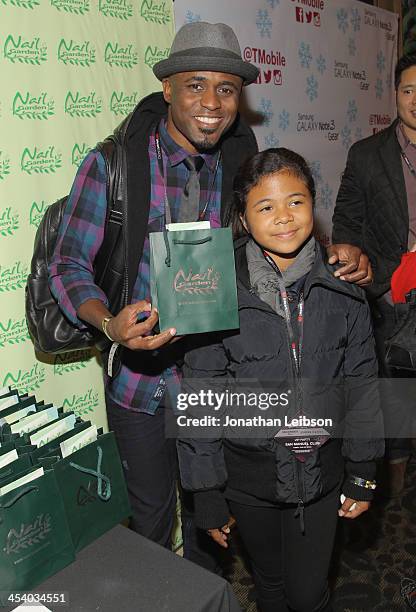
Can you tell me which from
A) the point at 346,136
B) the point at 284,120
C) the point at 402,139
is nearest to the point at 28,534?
the point at 402,139

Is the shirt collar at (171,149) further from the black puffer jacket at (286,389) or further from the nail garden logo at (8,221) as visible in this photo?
the nail garden logo at (8,221)

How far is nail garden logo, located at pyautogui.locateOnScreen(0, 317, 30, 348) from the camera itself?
212cm

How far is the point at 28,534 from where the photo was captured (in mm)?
1377

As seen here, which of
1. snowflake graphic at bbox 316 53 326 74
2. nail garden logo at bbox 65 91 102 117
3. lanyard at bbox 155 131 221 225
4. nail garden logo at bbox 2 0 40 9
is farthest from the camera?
snowflake graphic at bbox 316 53 326 74

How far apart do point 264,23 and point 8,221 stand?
1936 millimetres

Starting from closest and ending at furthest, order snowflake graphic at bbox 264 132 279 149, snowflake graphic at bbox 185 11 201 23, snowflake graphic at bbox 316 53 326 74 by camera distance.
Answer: snowflake graphic at bbox 185 11 201 23 → snowflake graphic at bbox 264 132 279 149 → snowflake graphic at bbox 316 53 326 74

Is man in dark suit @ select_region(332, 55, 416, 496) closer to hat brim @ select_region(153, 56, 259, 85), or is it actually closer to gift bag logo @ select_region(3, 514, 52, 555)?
hat brim @ select_region(153, 56, 259, 85)

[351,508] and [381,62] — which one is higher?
[381,62]

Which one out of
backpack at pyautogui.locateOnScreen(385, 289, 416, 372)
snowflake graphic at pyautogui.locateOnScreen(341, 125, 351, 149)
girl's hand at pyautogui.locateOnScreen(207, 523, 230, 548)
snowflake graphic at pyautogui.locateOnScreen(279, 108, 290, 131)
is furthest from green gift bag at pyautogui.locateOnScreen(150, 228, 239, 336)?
snowflake graphic at pyautogui.locateOnScreen(341, 125, 351, 149)

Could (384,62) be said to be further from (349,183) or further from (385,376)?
(385,376)

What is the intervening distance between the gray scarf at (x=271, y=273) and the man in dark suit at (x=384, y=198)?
811mm

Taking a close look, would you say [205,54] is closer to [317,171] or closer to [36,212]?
[36,212]

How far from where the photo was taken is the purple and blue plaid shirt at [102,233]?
1.73m

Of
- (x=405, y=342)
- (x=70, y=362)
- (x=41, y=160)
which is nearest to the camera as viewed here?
(x=405, y=342)
